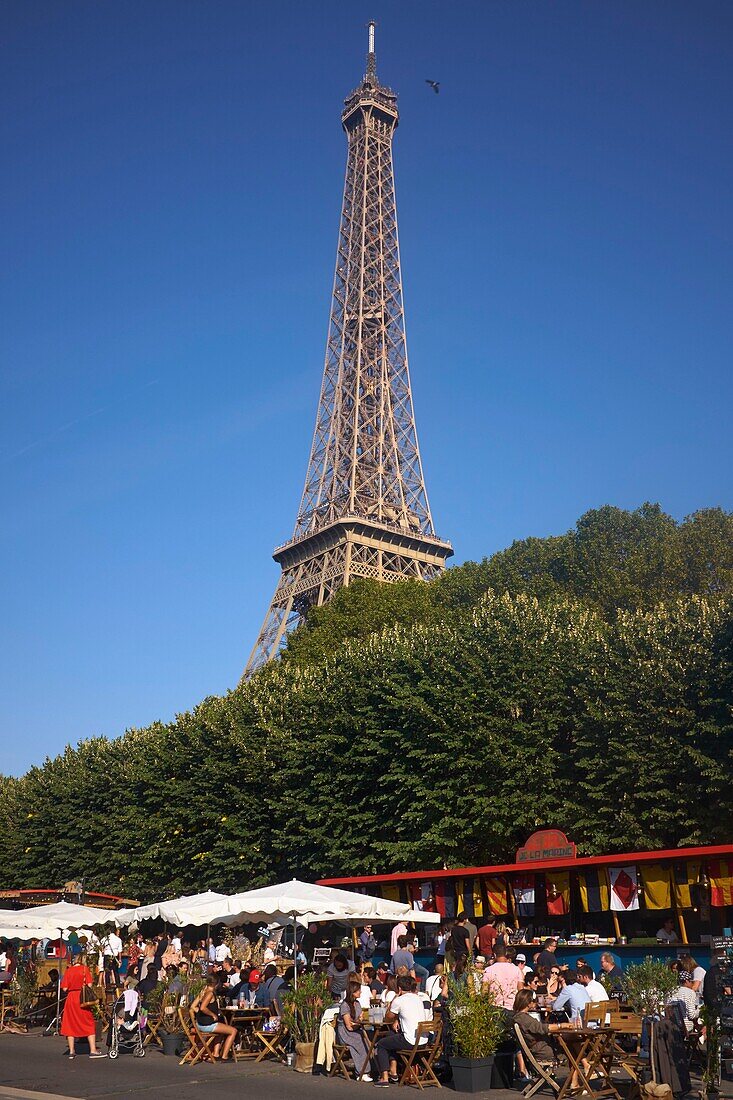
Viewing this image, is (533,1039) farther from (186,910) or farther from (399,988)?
(186,910)

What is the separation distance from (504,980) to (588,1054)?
97.9 inches

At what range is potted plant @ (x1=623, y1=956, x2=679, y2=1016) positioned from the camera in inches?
583

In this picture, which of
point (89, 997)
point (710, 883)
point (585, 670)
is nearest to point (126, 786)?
point (585, 670)

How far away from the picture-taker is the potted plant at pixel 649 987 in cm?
1480

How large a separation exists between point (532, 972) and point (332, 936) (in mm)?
12390

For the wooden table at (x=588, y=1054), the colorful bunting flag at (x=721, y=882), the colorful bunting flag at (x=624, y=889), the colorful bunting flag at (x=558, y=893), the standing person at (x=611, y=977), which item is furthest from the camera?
the colorful bunting flag at (x=558, y=893)

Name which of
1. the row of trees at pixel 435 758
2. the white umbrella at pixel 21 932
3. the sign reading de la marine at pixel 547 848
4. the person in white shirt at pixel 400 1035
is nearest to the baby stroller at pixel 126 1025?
the person in white shirt at pixel 400 1035

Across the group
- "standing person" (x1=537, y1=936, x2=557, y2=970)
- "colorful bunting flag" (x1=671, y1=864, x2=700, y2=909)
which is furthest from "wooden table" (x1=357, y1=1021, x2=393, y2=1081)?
"colorful bunting flag" (x1=671, y1=864, x2=700, y2=909)

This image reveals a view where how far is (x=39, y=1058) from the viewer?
18328mm

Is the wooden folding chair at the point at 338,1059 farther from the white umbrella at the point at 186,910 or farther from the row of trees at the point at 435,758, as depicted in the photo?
the row of trees at the point at 435,758

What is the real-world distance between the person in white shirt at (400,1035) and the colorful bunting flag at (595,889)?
9.56m

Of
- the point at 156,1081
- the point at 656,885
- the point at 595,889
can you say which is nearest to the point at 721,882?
the point at 656,885

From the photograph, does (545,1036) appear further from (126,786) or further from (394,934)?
(126,786)

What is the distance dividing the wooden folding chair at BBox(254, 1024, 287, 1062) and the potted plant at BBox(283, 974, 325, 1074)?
192 mm
